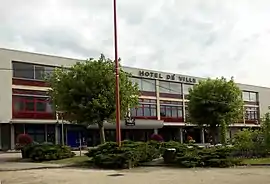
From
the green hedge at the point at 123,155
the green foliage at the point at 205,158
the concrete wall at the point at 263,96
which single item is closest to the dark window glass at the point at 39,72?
the green hedge at the point at 123,155

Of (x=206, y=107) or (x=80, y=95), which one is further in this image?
(x=206, y=107)

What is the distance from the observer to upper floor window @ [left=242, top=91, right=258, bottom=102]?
83.7m

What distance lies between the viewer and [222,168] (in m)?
21.6

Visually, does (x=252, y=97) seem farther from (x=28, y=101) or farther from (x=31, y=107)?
(x=28, y=101)

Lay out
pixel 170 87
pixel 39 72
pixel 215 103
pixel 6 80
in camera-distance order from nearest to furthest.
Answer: pixel 215 103, pixel 6 80, pixel 39 72, pixel 170 87

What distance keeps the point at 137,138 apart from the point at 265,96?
3629 cm

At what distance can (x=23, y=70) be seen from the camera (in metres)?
52.1

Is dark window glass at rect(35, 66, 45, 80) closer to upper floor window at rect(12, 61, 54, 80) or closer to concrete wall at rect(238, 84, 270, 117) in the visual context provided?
upper floor window at rect(12, 61, 54, 80)

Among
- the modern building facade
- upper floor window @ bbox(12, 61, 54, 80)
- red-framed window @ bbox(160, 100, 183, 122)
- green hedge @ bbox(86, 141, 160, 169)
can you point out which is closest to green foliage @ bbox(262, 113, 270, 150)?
green hedge @ bbox(86, 141, 160, 169)

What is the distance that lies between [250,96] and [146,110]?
94.1 ft

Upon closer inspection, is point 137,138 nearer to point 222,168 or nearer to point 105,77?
point 105,77

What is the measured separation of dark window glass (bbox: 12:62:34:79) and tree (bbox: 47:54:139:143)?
71.5ft

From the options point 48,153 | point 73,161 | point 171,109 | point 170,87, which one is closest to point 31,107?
point 48,153

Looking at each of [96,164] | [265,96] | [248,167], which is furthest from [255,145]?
[265,96]
